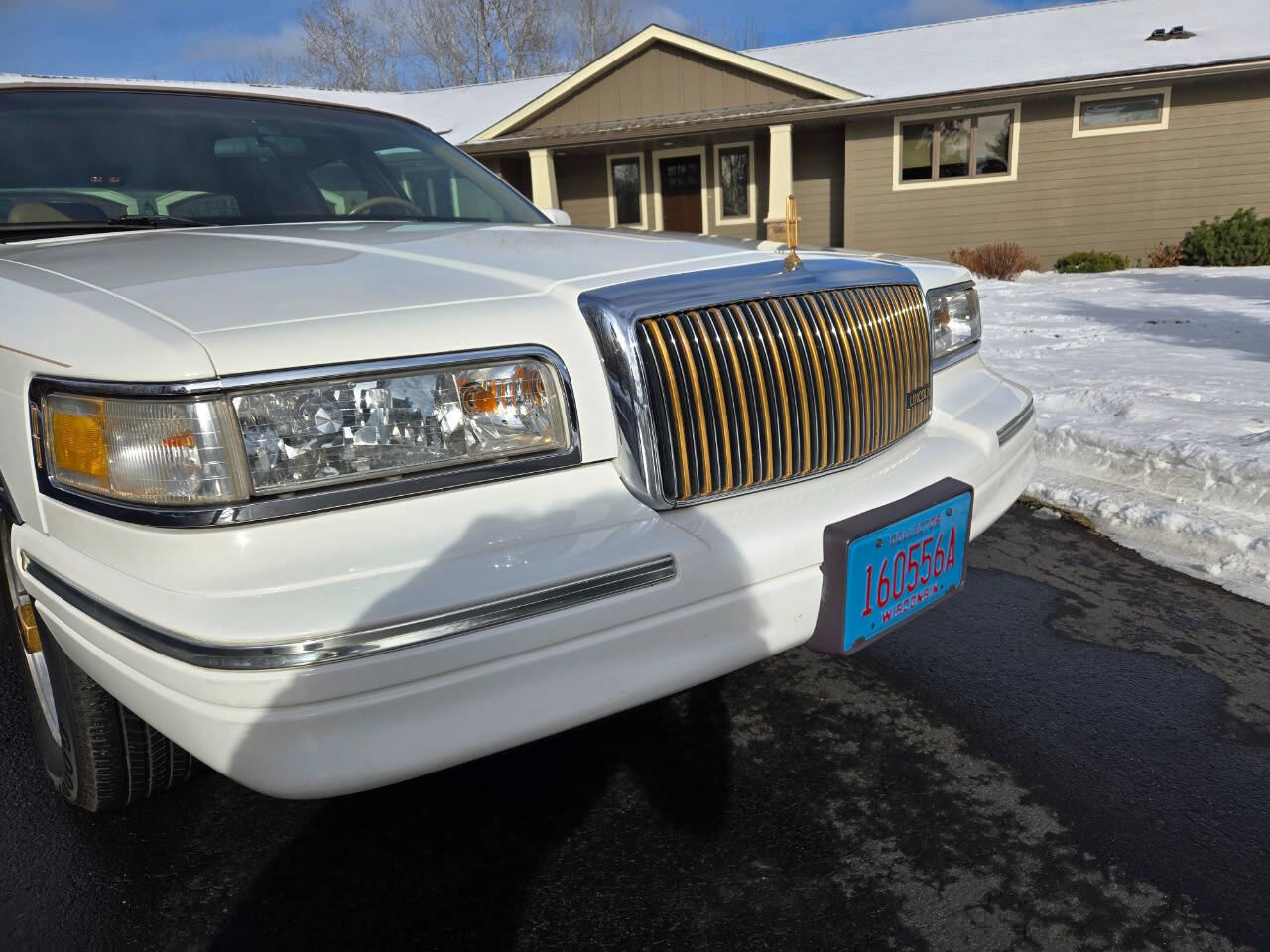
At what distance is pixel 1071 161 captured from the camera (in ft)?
49.4

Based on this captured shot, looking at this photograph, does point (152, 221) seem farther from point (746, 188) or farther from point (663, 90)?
point (746, 188)

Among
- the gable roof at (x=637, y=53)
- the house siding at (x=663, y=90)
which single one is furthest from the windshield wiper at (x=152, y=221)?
the house siding at (x=663, y=90)

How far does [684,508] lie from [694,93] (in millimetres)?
16566

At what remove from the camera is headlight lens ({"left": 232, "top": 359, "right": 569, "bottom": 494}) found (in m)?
1.46

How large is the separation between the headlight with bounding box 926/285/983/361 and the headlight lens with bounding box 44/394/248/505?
6.29ft

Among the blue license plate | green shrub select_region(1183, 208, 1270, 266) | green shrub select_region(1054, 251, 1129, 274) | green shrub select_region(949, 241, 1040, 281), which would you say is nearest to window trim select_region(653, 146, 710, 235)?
green shrub select_region(949, 241, 1040, 281)

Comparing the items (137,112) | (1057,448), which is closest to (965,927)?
(137,112)

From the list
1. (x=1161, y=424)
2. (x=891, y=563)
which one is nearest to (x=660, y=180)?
(x=1161, y=424)

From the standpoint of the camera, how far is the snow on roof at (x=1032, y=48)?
1452 cm

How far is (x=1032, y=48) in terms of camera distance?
52.9 ft

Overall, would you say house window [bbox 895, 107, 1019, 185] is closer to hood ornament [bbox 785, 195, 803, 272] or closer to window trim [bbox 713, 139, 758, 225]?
window trim [bbox 713, 139, 758, 225]

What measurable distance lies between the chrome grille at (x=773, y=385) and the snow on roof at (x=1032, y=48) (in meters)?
14.4

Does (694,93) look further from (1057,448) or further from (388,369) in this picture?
(388,369)

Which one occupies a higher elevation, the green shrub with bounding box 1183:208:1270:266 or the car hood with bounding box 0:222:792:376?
the car hood with bounding box 0:222:792:376
